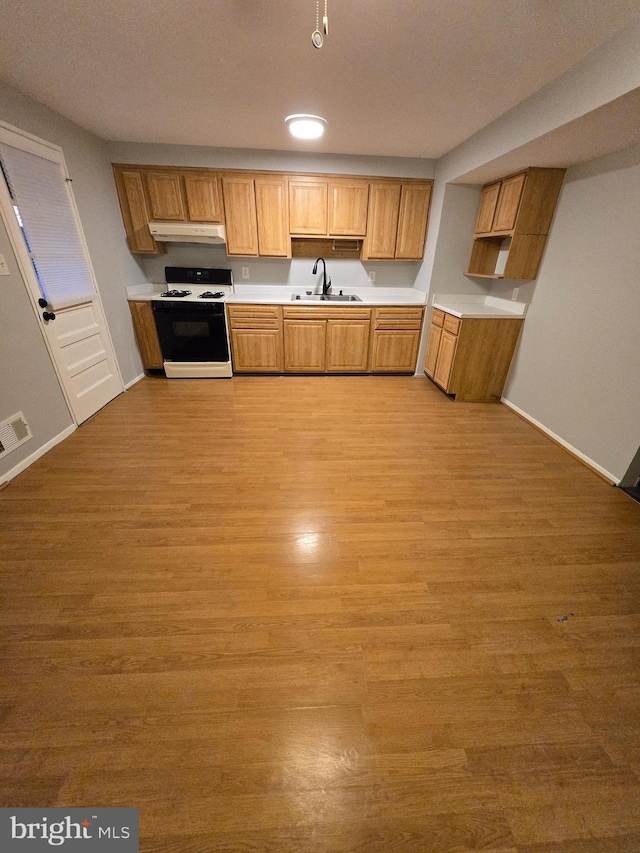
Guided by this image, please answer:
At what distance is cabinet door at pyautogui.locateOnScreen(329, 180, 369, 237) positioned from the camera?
367 cm

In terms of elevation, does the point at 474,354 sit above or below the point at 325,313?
below

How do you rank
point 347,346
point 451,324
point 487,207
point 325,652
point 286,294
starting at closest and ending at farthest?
point 325,652
point 487,207
point 451,324
point 347,346
point 286,294

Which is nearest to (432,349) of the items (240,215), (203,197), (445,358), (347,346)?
(445,358)

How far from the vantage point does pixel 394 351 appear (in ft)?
13.7

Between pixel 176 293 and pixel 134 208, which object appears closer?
pixel 134 208

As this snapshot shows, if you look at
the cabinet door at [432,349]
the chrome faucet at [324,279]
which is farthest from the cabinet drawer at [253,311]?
the cabinet door at [432,349]

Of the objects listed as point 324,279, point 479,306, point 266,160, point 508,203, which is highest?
point 266,160

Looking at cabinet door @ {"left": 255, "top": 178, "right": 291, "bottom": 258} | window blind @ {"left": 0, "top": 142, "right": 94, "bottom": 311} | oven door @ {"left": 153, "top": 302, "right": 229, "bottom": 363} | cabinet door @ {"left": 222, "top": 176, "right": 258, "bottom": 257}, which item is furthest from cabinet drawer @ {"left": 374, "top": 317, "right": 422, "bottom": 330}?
window blind @ {"left": 0, "top": 142, "right": 94, "bottom": 311}

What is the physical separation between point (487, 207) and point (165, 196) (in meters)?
3.47

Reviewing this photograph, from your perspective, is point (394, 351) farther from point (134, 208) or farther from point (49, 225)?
point (49, 225)

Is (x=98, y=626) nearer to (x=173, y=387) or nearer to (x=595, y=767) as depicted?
(x=595, y=767)

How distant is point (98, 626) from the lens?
4.46 feet

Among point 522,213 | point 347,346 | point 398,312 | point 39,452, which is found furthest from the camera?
point 347,346

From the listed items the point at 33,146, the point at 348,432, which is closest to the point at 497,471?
the point at 348,432
